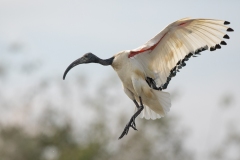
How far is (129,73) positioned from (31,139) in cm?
1939

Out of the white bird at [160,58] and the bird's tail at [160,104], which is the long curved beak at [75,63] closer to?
the white bird at [160,58]

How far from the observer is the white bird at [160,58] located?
10.4 meters

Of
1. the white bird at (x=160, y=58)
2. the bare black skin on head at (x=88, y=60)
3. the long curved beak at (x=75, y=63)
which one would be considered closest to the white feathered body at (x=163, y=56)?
the white bird at (x=160, y=58)

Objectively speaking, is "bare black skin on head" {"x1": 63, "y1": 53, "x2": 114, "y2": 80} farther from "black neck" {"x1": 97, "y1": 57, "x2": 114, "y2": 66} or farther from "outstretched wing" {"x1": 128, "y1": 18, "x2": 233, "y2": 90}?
"outstretched wing" {"x1": 128, "y1": 18, "x2": 233, "y2": 90}

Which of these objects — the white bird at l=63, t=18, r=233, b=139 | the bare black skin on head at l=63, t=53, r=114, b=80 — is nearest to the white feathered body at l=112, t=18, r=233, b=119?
the white bird at l=63, t=18, r=233, b=139

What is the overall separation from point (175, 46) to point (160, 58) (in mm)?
232

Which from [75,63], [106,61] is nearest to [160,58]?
[106,61]

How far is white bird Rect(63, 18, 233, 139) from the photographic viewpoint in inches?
411

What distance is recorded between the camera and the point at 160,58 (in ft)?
35.4

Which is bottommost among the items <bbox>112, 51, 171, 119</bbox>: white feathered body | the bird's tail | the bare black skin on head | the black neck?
the bird's tail

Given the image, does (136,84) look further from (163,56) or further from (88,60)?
(88,60)

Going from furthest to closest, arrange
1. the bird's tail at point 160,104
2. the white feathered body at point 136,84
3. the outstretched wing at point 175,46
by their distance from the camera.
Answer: the bird's tail at point 160,104 → the white feathered body at point 136,84 → the outstretched wing at point 175,46

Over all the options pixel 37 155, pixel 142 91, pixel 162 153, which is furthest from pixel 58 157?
pixel 142 91

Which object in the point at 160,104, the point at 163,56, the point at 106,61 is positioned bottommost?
the point at 160,104
